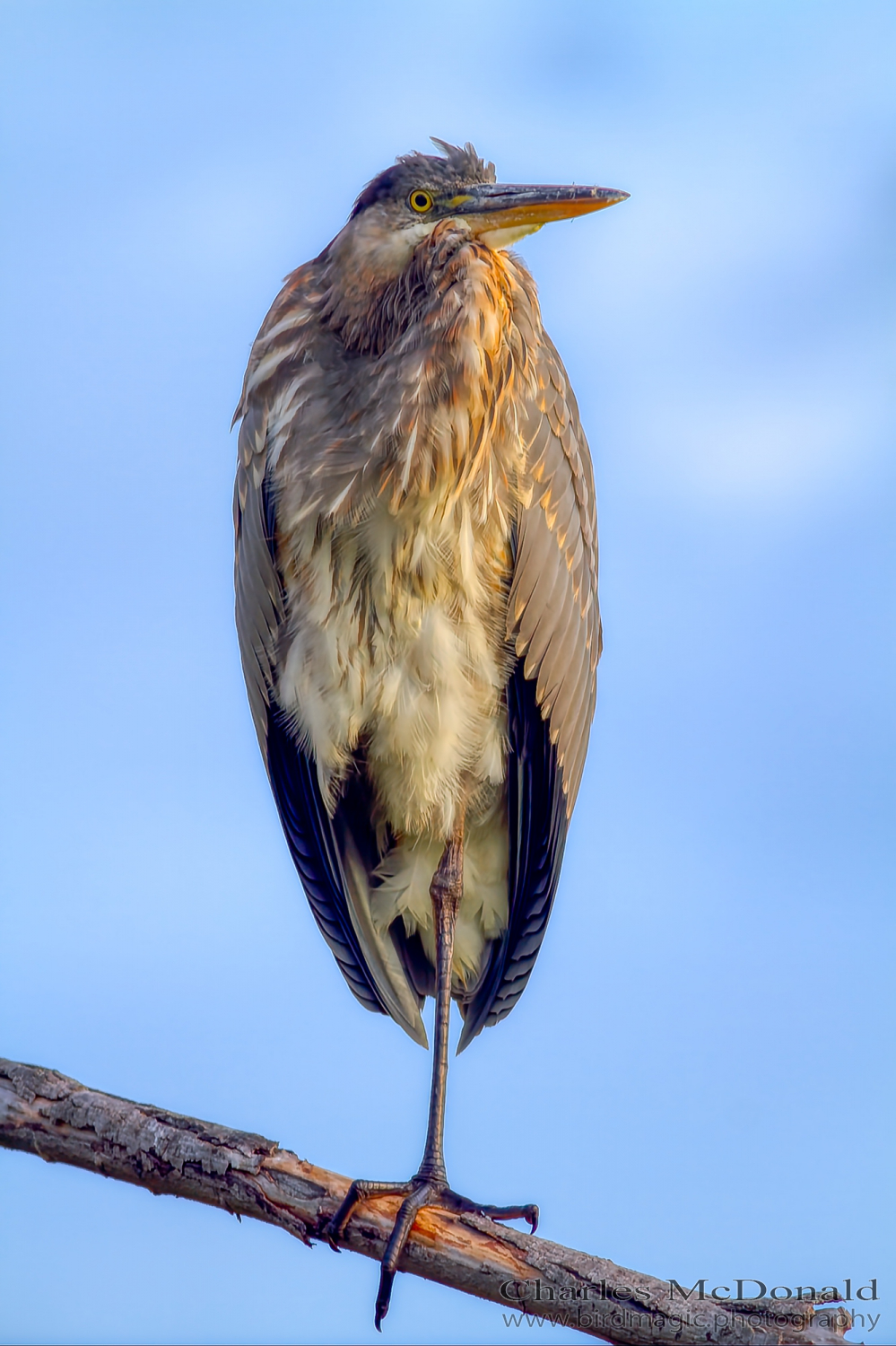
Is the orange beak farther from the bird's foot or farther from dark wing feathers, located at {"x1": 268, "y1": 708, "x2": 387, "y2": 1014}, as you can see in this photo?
the bird's foot

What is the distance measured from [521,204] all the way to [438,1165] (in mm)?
2067

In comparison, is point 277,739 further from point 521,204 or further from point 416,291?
point 521,204

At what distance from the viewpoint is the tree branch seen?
2.17 metres

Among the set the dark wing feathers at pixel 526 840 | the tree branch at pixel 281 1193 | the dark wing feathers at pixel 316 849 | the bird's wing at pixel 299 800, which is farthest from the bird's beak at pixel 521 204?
the tree branch at pixel 281 1193

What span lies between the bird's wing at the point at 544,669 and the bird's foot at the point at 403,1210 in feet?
2.36

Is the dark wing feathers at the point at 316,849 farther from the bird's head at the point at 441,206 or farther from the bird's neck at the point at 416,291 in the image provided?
the bird's head at the point at 441,206

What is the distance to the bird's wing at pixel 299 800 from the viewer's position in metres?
2.96

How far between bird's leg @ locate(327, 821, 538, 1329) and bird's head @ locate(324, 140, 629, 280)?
4.41 ft

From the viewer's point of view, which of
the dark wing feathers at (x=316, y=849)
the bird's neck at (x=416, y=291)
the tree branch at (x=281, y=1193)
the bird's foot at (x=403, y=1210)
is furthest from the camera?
the dark wing feathers at (x=316, y=849)

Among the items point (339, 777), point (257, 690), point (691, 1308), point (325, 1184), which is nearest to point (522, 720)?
point (339, 777)

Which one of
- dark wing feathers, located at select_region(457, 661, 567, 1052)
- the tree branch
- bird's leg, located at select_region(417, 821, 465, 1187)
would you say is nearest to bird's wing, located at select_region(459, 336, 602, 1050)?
dark wing feathers, located at select_region(457, 661, 567, 1052)

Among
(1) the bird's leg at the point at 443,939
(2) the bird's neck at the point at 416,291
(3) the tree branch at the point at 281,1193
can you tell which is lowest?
(3) the tree branch at the point at 281,1193

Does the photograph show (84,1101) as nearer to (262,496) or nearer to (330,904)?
(330,904)

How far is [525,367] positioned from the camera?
2.93 m
